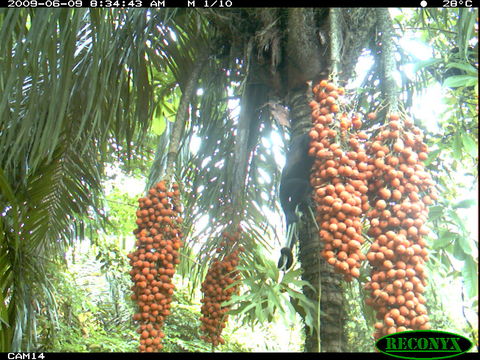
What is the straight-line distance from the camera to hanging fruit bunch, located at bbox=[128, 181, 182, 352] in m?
1.20

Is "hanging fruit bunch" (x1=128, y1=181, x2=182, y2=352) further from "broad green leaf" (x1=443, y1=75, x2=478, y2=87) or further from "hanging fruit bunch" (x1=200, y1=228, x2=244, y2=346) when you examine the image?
"broad green leaf" (x1=443, y1=75, x2=478, y2=87)

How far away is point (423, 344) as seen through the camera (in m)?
0.93

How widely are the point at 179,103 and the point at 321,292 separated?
72 centimetres

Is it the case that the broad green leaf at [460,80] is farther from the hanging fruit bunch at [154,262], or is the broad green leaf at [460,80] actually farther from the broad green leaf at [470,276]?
the hanging fruit bunch at [154,262]

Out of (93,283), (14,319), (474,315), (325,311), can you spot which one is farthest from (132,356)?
(93,283)

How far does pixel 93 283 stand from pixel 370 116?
2883mm

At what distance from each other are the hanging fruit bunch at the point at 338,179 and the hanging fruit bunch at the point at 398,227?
3cm

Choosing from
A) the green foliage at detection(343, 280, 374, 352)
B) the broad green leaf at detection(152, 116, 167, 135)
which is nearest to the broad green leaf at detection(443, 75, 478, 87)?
the green foliage at detection(343, 280, 374, 352)

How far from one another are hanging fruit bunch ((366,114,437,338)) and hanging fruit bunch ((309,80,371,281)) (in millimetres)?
32

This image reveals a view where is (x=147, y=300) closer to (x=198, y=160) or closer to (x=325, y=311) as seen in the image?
(x=325, y=311)

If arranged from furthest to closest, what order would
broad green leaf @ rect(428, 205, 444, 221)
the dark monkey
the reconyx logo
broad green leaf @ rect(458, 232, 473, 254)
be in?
the dark monkey
broad green leaf @ rect(428, 205, 444, 221)
broad green leaf @ rect(458, 232, 473, 254)
the reconyx logo

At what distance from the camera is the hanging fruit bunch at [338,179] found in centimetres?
99

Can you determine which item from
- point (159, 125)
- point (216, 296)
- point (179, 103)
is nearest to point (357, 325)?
point (216, 296)

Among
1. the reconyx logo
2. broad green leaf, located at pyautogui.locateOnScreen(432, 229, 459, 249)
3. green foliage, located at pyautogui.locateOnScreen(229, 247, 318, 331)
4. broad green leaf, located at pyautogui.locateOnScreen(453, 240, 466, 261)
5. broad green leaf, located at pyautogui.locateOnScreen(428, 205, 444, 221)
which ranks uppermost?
broad green leaf, located at pyautogui.locateOnScreen(428, 205, 444, 221)
